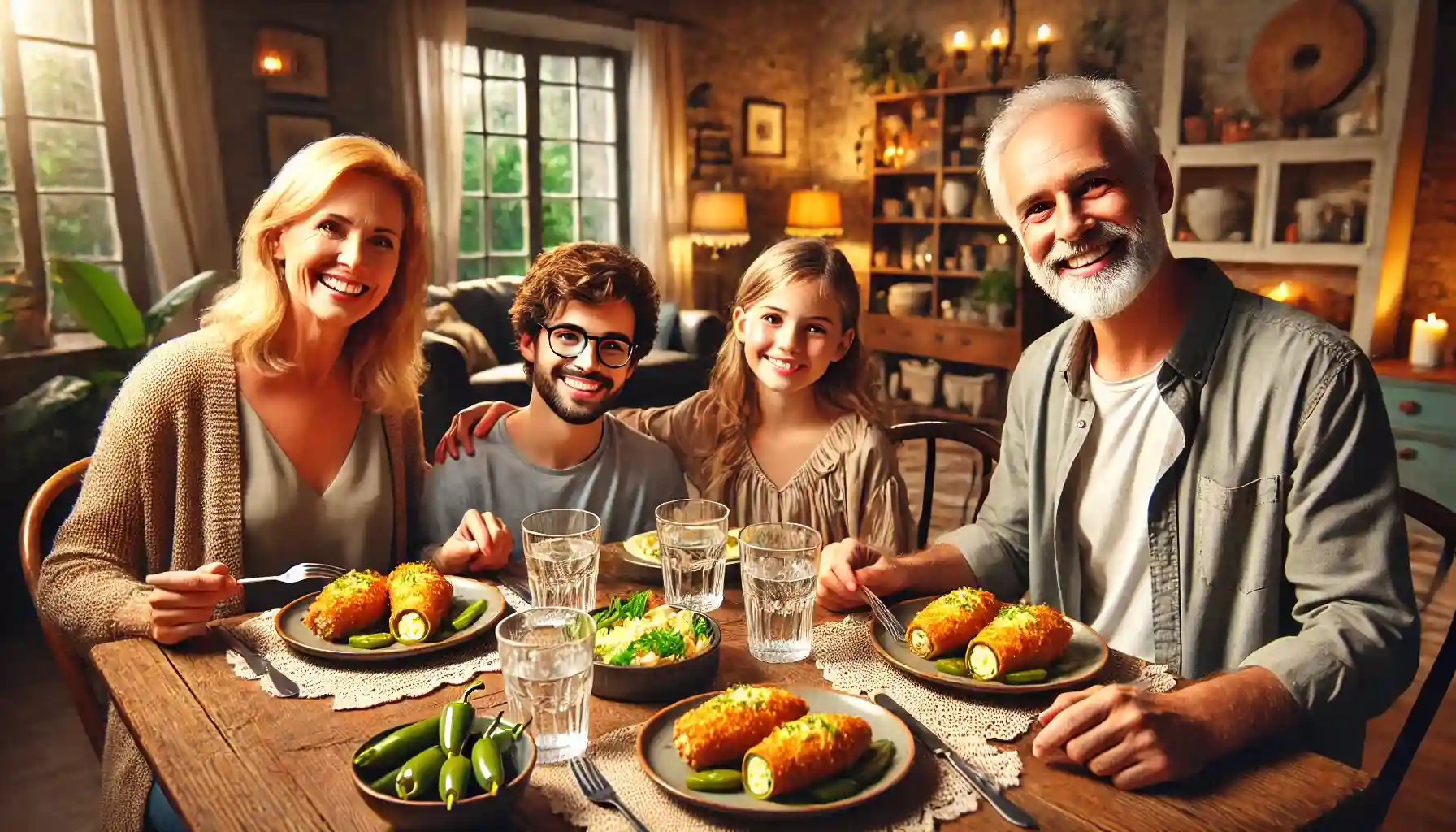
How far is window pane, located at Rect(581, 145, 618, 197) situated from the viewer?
23.3 feet

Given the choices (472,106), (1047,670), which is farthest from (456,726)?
(472,106)

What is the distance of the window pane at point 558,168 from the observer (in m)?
6.86

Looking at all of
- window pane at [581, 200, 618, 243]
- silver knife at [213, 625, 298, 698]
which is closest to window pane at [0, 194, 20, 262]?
window pane at [581, 200, 618, 243]

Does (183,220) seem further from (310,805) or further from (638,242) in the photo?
(310,805)

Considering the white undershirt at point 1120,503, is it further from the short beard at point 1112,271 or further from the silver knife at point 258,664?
the silver knife at point 258,664

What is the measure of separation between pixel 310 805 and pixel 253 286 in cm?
103

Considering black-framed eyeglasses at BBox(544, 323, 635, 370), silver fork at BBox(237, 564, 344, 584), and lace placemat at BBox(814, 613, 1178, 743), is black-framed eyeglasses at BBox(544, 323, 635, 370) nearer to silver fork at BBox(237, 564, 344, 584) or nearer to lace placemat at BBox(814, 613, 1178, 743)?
silver fork at BBox(237, 564, 344, 584)

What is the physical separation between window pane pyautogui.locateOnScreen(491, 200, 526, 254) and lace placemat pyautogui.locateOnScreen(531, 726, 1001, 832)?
20.0ft

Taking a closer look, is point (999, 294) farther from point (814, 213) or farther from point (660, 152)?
point (660, 152)

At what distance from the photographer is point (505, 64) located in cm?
656

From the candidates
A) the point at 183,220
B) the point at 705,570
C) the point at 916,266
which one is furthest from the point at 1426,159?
the point at 183,220

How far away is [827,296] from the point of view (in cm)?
179

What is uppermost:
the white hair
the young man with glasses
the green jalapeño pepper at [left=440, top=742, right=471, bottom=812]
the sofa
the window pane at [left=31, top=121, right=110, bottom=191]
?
the window pane at [left=31, top=121, right=110, bottom=191]

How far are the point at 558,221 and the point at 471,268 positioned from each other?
2.43 ft
